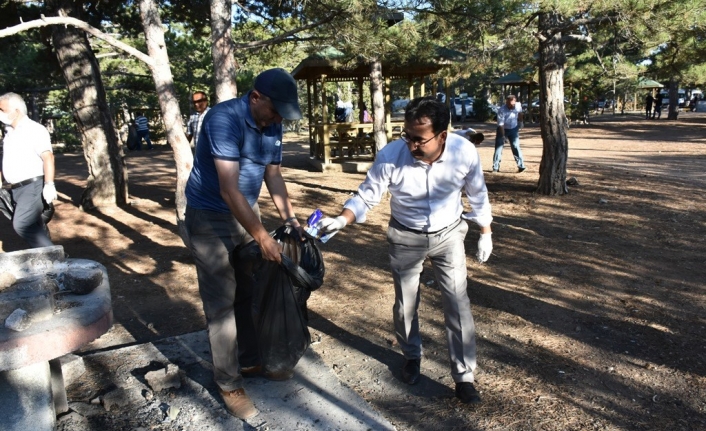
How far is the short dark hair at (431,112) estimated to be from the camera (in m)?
2.84

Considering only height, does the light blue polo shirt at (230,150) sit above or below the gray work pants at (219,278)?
above

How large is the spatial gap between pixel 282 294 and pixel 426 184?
0.96 meters

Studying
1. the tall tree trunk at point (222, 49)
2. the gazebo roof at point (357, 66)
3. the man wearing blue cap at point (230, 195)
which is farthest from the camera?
the gazebo roof at point (357, 66)

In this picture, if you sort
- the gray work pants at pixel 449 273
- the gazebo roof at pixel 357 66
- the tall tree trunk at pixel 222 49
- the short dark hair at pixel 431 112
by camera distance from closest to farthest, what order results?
the short dark hair at pixel 431 112 < the gray work pants at pixel 449 273 < the tall tree trunk at pixel 222 49 < the gazebo roof at pixel 357 66

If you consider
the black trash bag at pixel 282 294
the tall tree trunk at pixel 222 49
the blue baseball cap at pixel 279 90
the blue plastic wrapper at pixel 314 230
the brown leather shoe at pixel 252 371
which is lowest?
the brown leather shoe at pixel 252 371

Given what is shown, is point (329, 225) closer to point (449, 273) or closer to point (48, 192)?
point (449, 273)

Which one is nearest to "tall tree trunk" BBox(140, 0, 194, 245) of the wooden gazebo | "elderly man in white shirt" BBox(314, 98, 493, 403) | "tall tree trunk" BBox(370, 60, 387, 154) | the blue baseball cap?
"elderly man in white shirt" BBox(314, 98, 493, 403)

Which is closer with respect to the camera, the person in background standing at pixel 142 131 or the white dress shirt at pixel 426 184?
the white dress shirt at pixel 426 184

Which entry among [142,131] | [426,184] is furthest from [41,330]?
[142,131]

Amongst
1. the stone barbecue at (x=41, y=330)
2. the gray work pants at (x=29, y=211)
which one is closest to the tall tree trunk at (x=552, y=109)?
the gray work pants at (x=29, y=211)

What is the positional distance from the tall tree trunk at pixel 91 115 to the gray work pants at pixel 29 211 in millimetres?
4278

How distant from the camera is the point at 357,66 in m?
13.8

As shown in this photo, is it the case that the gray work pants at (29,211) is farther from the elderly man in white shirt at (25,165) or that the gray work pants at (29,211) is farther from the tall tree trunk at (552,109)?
the tall tree trunk at (552,109)

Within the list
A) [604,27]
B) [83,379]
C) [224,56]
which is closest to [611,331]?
[83,379]
